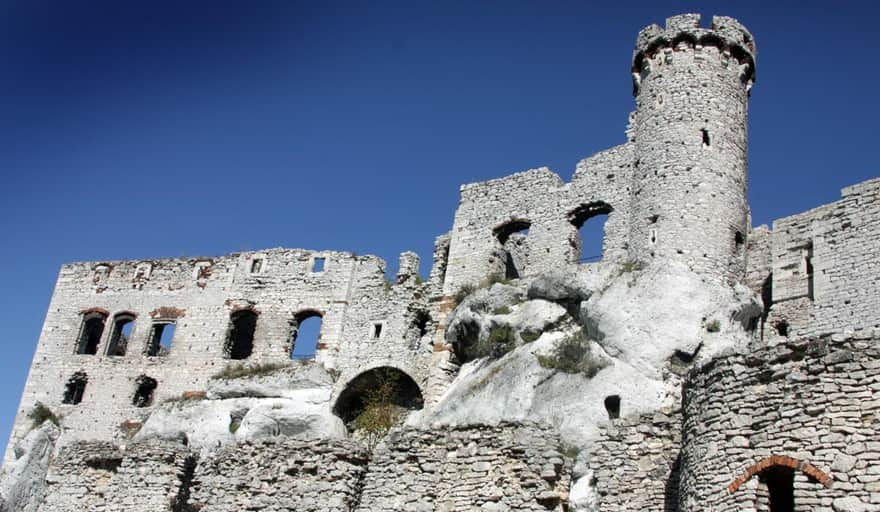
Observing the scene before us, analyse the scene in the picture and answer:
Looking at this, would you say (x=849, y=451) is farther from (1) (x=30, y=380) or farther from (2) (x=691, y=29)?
(1) (x=30, y=380)

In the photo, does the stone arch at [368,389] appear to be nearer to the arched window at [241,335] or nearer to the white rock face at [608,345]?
the white rock face at [608,345]

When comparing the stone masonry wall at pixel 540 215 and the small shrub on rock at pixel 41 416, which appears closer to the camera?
the stone masonry wall at pixel 540 215

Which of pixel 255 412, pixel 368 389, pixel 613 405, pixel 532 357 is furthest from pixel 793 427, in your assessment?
pixel 255 412

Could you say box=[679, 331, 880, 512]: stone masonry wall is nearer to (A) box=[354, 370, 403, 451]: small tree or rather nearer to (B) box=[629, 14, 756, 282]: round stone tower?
(B) box=[629, 14, 756, 282]: round stone tower

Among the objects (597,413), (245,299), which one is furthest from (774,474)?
(245,299)

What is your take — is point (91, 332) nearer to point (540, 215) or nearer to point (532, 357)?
point (540, 215)

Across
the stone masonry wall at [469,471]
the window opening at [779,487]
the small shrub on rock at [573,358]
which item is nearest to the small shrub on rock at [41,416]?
the small shrub on rock at [573,358]

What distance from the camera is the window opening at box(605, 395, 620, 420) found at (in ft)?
77.0

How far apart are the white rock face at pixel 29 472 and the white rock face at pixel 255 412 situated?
357 centimetres

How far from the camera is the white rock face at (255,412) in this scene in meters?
32.3

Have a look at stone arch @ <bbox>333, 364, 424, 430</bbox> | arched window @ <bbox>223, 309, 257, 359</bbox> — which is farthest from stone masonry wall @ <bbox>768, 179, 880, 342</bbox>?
arched window @ <bbox>223, 309, 257, 359</bbox>

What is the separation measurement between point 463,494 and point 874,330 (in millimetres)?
6734

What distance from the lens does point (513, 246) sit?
117 ft

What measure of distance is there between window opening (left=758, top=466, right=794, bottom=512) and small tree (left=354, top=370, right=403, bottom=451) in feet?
52.8
